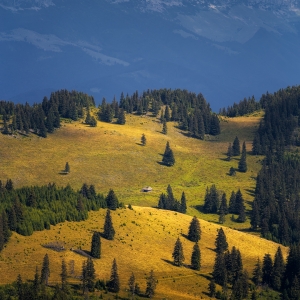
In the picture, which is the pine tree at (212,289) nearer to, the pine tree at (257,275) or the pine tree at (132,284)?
the pine tree at (257,275)

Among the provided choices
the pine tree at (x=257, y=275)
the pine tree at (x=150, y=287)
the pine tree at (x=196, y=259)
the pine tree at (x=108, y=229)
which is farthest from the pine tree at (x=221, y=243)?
the pine tree at (x=150, y=287)

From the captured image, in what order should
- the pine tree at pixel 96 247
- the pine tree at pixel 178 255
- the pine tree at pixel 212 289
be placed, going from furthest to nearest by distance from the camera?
the pine tree at pixel 178 255 → the pine tree at pixel 96 247 → the pine tree at pixel 212 289

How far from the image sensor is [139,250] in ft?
461

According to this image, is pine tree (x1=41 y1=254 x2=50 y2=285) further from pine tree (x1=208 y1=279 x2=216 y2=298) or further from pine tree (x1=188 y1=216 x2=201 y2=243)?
pine tree (x1=188 y1=216 x2=201 y2=243)

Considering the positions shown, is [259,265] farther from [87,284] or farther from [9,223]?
[9,223]

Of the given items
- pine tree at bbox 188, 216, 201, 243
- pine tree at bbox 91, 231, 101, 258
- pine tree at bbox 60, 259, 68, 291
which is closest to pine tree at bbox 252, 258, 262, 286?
pine tree at bbox 188, 216, 201, 243

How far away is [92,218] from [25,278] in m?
40.6

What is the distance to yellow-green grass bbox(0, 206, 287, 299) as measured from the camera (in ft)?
403

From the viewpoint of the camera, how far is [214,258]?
14762cm

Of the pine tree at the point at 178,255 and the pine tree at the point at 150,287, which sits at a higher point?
the pine tree at the point at 178,255

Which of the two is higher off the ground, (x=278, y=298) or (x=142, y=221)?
(x=142, y=221)

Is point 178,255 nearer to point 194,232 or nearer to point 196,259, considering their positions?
point 196,259

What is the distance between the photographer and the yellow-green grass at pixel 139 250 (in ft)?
403

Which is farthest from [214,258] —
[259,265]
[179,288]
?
[179,288]
